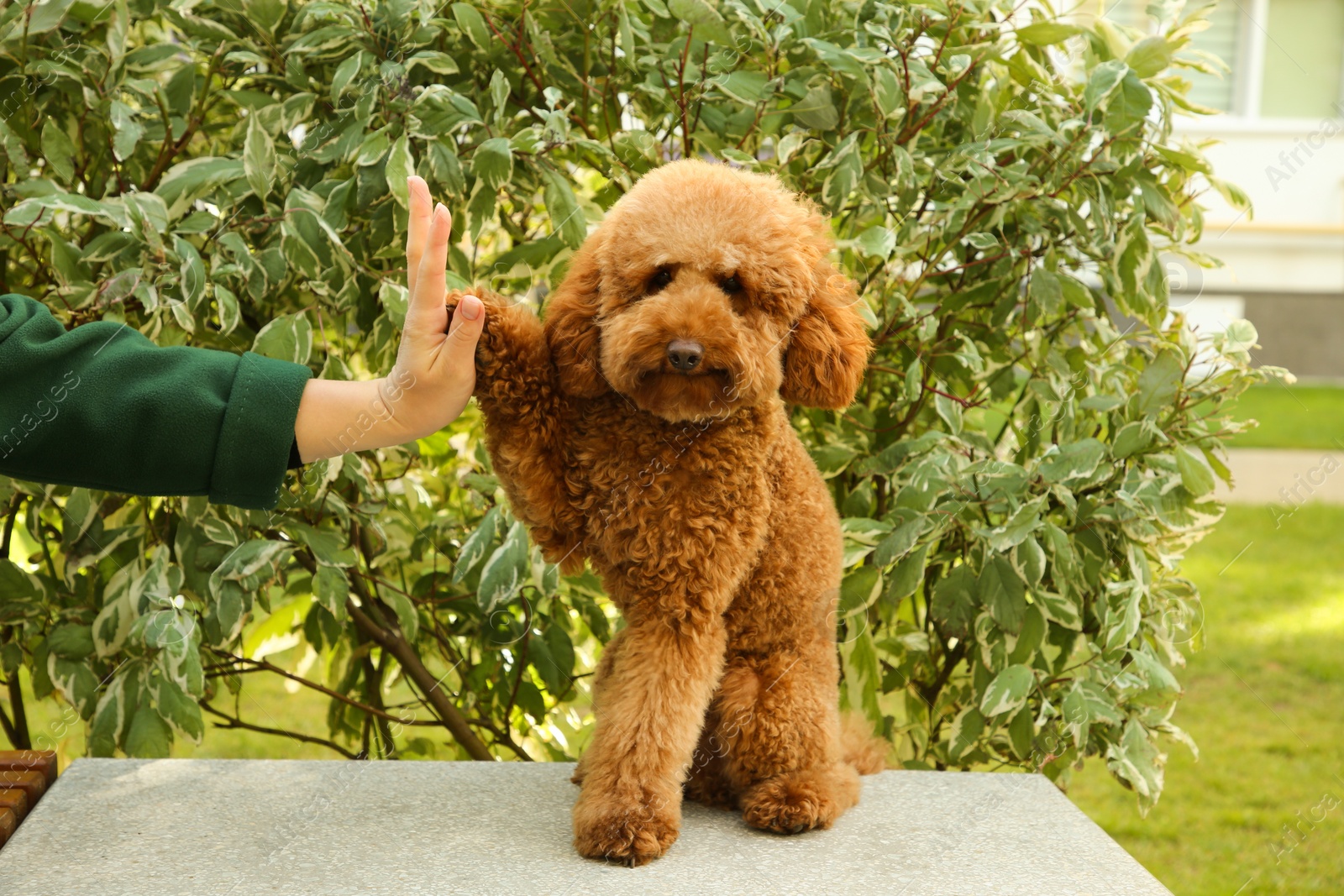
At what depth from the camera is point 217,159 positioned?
1878mm

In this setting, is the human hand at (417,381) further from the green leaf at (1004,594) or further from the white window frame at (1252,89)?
the white window frame at (1252,89)

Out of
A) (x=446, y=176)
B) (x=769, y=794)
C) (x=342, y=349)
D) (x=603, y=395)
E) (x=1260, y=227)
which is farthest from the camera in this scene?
(x=1260, y=227)

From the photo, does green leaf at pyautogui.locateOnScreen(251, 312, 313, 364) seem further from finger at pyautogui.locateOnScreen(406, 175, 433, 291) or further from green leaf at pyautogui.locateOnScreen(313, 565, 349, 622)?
finger at pyautogui.locateOnScreen(406, 175, 433, 291)

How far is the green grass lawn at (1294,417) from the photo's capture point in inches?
267

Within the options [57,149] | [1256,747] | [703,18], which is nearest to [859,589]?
[703,18]

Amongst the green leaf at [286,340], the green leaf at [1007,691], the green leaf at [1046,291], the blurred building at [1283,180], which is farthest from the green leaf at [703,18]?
the blurred building at [1283,180]

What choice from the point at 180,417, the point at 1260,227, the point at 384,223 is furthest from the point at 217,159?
the point at 1260,227

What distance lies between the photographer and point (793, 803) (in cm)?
155

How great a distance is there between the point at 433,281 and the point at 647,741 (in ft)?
2.06

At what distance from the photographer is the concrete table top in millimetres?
1432

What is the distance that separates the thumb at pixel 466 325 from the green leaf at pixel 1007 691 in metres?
1.04

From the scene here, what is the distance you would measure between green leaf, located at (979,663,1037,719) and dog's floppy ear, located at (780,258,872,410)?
0.67 m

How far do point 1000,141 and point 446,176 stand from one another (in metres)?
0.93

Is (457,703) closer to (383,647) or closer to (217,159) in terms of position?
(383,647)
